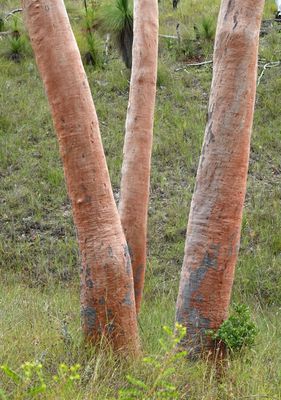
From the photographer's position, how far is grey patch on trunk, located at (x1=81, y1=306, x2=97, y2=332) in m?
4.25

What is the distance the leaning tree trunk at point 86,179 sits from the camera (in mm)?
4137

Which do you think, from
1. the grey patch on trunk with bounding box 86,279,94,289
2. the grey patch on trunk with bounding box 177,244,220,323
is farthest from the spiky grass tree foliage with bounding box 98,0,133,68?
the grey patch on trunk with bounding box 86,279,94,289

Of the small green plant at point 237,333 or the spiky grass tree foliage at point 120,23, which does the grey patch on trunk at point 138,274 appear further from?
the spiky grass tree foliage at point 120,23

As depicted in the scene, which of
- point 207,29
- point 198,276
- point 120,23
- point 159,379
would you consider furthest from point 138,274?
point 207,29

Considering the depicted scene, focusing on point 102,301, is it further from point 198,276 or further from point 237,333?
point 237,333

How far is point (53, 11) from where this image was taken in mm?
4145

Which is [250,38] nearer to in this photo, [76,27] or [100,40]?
[100,40]

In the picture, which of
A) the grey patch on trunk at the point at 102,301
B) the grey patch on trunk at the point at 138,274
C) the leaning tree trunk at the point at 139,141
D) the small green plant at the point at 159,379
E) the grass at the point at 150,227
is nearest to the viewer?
the small green plant at the point at 159,379

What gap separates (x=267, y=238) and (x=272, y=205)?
961 millimetres

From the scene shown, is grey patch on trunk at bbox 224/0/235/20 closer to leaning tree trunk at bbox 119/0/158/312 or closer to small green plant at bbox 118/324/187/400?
leaning tree trunk at bbox 119/0/158/312

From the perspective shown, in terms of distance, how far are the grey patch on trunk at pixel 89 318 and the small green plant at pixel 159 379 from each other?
43 centimetres

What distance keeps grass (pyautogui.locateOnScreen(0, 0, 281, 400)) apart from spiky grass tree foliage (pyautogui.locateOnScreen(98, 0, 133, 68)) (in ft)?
3.97

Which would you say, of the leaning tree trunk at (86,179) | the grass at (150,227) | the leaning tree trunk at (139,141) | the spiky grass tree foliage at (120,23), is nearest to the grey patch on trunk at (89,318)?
→ the leaning tree trunk at (86,179)

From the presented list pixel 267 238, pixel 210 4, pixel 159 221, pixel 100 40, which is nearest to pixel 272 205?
pixel 267 238
